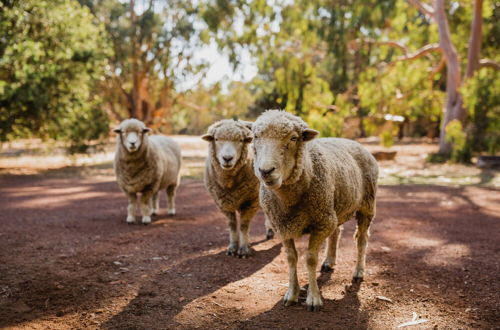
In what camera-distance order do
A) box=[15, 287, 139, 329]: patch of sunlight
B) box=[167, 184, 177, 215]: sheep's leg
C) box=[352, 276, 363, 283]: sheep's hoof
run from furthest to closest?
box=[167, 184, 177, 215]: sheep's leg
box=[352, 276, 363, 283]: sheep's hoof
box=[15, 287, 139, 329]: patch of sunlight

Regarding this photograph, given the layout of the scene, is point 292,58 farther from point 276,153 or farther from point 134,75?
point 276,153

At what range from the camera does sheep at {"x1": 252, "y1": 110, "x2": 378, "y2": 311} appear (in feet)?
10.0

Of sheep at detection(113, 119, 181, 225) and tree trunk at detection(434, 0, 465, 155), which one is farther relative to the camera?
tree trunk at detection(434, 0, 465, 155)

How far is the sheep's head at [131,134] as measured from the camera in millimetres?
6230

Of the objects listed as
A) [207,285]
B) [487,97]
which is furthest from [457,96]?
[207,285]

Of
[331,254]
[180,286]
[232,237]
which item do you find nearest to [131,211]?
[232,237]

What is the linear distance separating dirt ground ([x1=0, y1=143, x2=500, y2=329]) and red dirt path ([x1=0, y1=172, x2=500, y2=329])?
0.01 meters

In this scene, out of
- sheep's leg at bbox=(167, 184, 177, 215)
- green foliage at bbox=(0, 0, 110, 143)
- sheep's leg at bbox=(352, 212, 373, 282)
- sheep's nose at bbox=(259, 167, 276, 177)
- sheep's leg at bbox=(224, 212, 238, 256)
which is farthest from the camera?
green foliage at bbox=(0, 0, 110, 143)

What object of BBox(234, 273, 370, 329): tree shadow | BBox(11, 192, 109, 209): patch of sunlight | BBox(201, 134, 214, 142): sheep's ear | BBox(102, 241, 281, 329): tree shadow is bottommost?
BBox(11, 192, 109, 209): patch of sunlight

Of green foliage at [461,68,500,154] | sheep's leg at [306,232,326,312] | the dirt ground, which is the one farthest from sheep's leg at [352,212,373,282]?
green foliage at [461,68,500,154]

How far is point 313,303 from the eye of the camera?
342 centimetres

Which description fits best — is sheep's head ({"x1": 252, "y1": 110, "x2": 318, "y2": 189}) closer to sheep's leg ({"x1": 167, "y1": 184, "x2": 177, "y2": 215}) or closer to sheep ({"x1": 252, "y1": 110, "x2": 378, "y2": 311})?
sheep ({"x1": 252, "y1": 110, "x2": 378, "y2": 311})

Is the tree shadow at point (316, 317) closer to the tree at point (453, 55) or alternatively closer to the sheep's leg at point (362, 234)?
the sheep's leg at point (362, 234)

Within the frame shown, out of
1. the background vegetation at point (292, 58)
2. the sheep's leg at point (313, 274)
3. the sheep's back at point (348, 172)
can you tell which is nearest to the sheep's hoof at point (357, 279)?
the sheep's back at point (348, 172)
